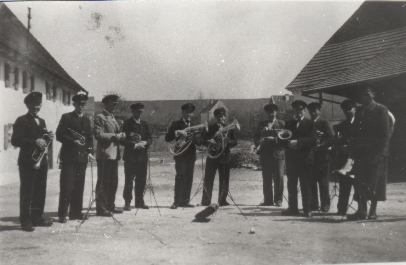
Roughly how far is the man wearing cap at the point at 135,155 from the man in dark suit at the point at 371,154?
381 centimetres

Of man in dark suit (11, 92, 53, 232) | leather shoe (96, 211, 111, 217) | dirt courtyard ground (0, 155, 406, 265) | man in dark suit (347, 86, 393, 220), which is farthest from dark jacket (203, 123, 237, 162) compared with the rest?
man in dark suit (11, 92, 53, 232)

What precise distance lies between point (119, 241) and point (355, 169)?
13.1ft

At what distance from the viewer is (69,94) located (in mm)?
31625

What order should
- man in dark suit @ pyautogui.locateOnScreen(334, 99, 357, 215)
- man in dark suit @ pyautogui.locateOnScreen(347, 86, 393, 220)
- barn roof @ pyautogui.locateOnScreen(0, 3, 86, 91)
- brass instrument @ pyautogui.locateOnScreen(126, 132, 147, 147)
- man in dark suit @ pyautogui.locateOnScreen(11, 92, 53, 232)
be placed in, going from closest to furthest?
A: man in dark suit @ pyautogui.locateOnScreen(11, 92, 53, 232)
man in dark suit @ pyautogui.locateOnScreen(347, 86, 393, 220)
man in dark suit @ pyautogui.locateOnScreen(334, 99, 357, 215)
brass instrument @ pyautogui.locateOnScreen(126, 132, 147, 147)
barn roof @ pyautogui.locateOnScreen(0, 3, 86, 91)

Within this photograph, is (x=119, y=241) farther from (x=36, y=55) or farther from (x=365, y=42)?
(x=36, y=55)

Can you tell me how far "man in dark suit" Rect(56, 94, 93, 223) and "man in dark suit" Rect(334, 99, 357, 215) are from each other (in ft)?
14.1

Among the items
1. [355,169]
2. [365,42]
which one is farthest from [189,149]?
[365,42]

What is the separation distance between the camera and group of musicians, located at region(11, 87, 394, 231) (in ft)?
22.3

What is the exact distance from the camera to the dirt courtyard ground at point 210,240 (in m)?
5.16

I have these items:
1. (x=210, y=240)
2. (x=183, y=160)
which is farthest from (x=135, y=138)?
(x=210, y=240)

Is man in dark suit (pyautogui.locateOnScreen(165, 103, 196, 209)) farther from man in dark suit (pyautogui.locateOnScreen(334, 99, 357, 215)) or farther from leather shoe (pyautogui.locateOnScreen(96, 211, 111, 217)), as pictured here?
man in dark suit (pyautogui.locateOnScreen(334, 99, 357, 215))

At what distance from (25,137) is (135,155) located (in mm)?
2385

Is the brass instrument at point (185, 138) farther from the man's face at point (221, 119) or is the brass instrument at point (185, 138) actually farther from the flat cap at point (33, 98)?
the flat cap at point (33, 98)

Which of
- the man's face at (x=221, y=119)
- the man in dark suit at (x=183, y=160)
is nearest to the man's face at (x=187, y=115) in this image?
the man in dark suit at (x=183, y=160)
